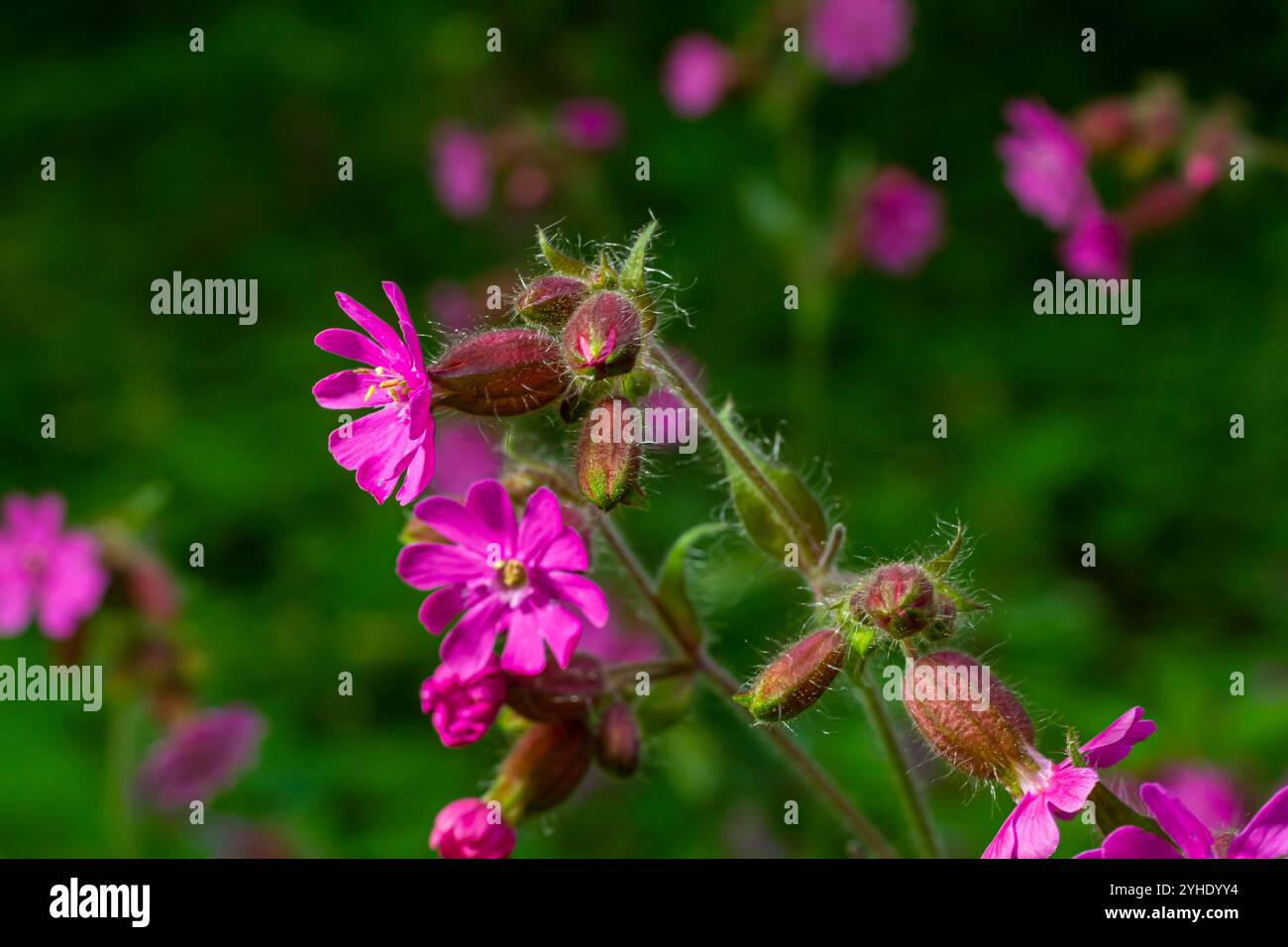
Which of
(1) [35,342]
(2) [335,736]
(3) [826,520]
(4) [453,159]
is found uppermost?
(4) [453,159]

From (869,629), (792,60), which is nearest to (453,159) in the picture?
(792,60)

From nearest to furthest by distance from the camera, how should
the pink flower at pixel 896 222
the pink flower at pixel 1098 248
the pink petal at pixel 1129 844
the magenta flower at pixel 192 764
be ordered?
the pink petal at pixel 1129 844 < the magenta flower at pixel 192 764 < the pink flower at pixel 1098 248 < the pink flower at pixel 896 222

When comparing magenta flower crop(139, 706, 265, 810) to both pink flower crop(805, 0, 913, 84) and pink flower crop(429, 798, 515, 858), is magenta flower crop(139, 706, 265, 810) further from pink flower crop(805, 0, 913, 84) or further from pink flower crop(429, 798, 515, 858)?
pink flower crop(805, 0, 913, 84)

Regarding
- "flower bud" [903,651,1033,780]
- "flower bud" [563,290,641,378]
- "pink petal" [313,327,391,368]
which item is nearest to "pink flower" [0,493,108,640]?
"pink petal" [313,327,391,368]

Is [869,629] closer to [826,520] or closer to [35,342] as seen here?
[826,520]

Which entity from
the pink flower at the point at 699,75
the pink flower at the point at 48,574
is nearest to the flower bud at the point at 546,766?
the pink flower at the point at 48,574

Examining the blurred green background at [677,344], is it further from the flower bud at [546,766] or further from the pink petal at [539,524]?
the pink petal at [539,524]
